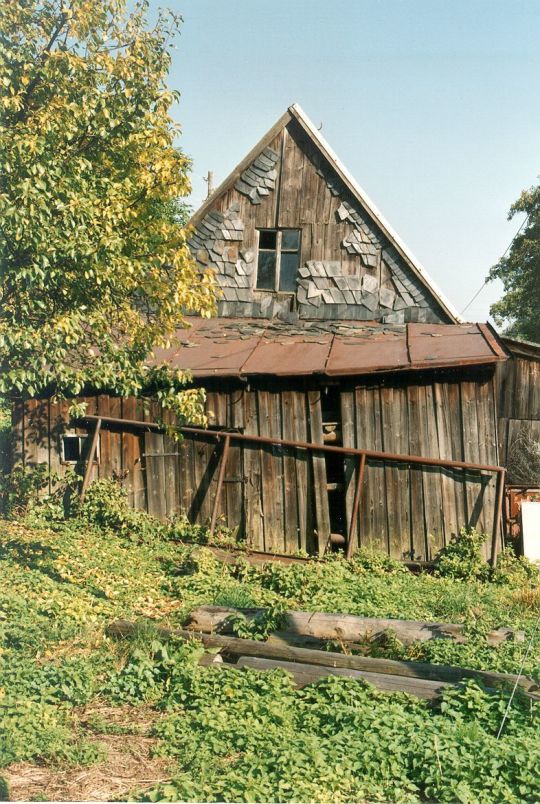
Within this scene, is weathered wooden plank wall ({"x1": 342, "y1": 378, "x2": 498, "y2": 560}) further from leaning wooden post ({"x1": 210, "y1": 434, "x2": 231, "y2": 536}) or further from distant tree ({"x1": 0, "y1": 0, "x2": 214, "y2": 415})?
distant tree ({"x1": 0, "y1": 0, "x2": 214, "y2": 415})

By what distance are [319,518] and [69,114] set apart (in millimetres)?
6915

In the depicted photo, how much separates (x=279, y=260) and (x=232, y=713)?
34.1ft

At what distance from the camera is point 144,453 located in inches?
505

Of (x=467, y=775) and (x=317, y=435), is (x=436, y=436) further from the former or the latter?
(x=467, y=775)

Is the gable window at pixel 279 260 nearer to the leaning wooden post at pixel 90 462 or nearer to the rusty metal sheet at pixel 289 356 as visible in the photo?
the rusty metal sheet at pixel 289 356

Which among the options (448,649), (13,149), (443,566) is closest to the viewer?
(448,649)

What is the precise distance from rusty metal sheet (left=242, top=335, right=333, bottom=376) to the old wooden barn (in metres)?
0.04

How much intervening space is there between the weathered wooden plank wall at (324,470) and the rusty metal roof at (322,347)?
0.45 m

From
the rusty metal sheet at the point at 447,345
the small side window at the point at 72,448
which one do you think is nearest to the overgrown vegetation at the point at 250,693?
the small side window at the point at 72,448

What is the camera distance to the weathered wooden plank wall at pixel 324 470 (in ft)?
38.0

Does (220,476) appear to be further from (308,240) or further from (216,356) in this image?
(308,240)

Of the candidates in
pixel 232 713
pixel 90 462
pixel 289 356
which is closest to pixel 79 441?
pixel 90 462

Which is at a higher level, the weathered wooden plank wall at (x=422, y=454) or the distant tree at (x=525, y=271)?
the distant tree at (x=525, y=271)

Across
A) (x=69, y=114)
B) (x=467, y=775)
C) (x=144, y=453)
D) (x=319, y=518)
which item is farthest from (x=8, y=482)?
(x=467, y=775)
